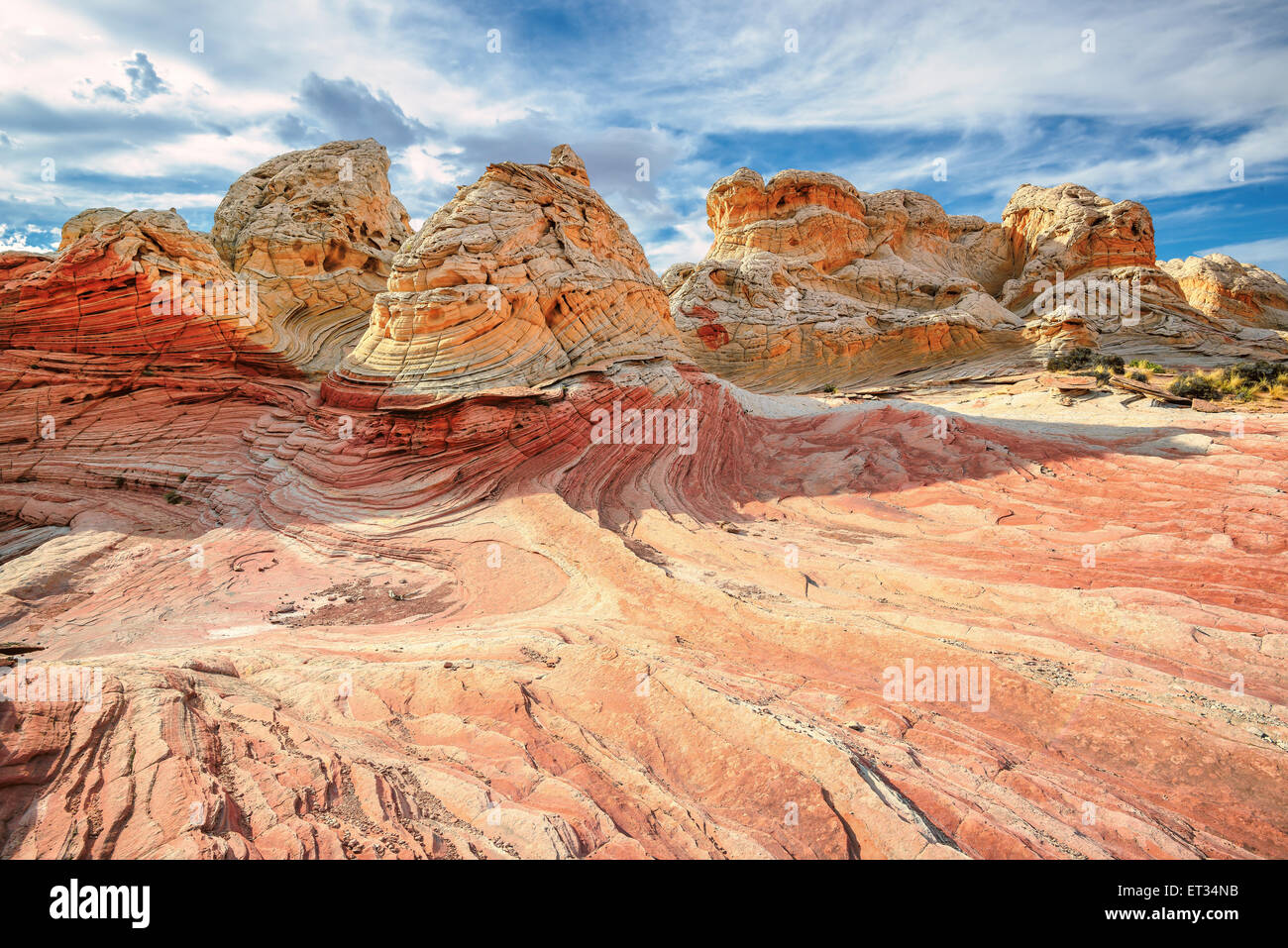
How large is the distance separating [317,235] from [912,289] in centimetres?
2849

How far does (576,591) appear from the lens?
7.77 meters

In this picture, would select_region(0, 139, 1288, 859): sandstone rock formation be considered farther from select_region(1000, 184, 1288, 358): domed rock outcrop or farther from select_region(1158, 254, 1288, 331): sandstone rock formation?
select_region(1158, 254, 1288, 331): sandstone rock formation

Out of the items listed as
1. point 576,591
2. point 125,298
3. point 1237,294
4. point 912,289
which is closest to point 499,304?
point 576,591

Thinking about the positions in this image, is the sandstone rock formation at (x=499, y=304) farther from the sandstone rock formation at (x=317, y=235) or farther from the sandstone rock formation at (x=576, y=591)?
the sandstone rock formation at (x=317, y=235)

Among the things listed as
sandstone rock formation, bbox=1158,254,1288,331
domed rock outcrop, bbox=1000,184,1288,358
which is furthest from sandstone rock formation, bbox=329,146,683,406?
sandstone rock formation, bbox=1158,254,1288,331

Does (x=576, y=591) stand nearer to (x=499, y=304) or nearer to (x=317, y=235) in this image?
(x=499, y=304)

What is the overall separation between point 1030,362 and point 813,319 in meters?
9.63

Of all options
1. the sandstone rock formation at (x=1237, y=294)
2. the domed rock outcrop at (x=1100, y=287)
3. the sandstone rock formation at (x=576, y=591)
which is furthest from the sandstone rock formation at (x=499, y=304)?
the sandstone rock formation at (x=1237, y=294)

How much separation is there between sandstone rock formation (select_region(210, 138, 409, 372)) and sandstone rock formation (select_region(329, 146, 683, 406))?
5957 millimetres

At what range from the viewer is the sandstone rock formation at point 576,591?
3424 mm

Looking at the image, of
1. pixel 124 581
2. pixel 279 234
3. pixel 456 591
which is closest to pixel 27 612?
pixel 124 581

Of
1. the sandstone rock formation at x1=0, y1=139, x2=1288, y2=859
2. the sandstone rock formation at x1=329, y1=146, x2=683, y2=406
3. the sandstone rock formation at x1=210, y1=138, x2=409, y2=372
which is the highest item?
the sandstone rock formation at x1=210, y1=138, x2=409, y2=372

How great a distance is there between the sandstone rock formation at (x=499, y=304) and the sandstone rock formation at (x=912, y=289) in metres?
14.7

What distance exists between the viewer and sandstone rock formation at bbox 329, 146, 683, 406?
12766mm
